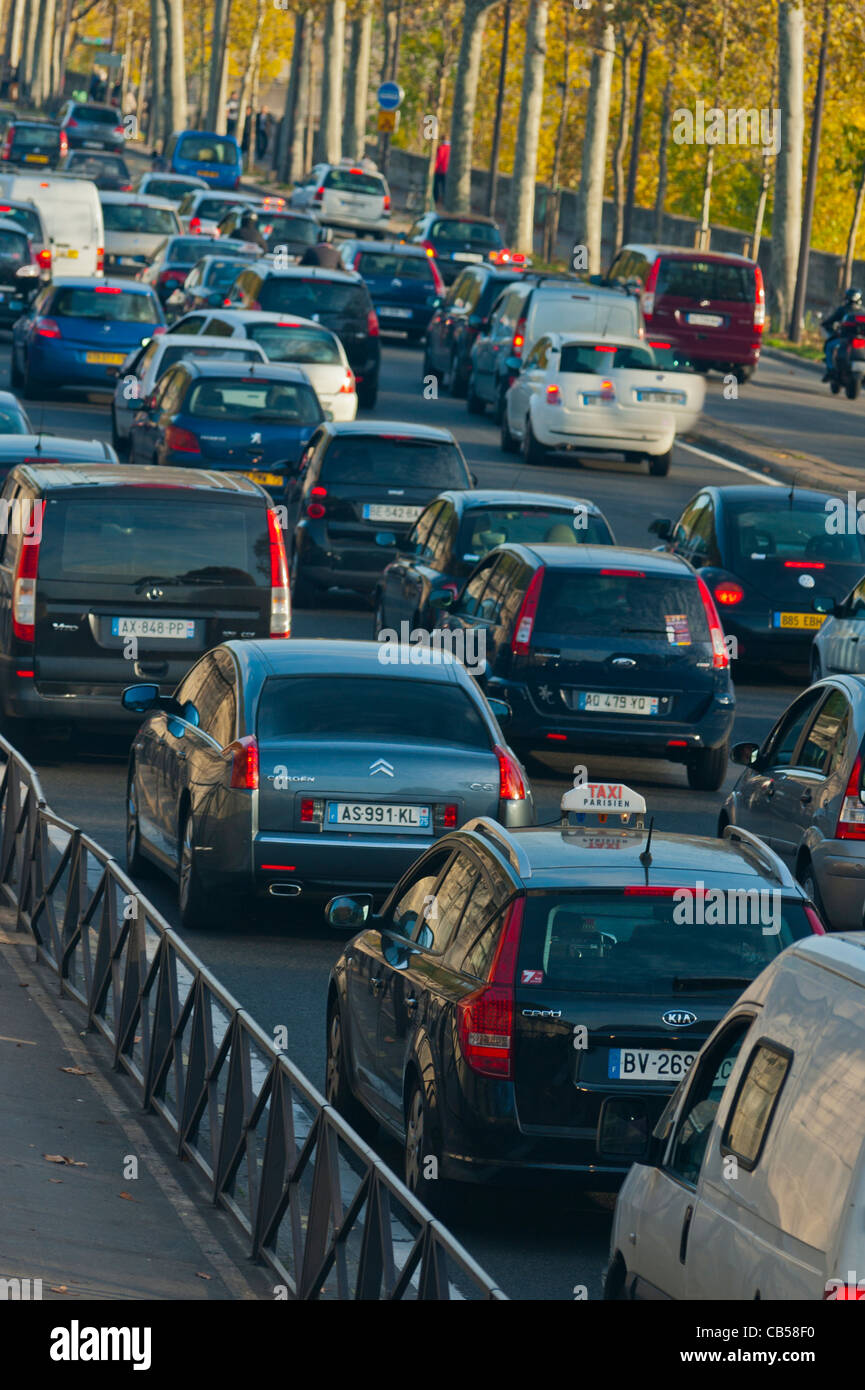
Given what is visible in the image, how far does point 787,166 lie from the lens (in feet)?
183

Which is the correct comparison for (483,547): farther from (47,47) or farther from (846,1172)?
(47,47)

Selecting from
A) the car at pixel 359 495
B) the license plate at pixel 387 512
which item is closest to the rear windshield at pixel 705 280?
the car at pixel 359 495

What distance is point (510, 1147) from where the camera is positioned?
27.5 feet

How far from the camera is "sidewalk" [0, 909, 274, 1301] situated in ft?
25.4

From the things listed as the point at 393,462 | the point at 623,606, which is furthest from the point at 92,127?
the point at 623,606

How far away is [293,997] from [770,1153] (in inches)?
236

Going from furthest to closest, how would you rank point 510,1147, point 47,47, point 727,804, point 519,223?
1. point 47,47
2. point 519,223
3. point 727,804
4. point 510,1147

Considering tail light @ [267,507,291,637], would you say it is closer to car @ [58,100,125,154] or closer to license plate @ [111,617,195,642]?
license plate @ [111,617,195,642]

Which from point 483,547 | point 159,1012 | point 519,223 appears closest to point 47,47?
point 519,223

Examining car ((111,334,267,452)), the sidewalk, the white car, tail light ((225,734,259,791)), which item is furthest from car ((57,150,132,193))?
the sidewalk

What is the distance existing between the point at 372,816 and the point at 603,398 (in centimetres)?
2034

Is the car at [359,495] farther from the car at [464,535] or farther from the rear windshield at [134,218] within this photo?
the rear windshield at [134,218]

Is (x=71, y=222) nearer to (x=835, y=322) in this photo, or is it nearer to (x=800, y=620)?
(x=835, y=322)

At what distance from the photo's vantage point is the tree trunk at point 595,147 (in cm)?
6656
